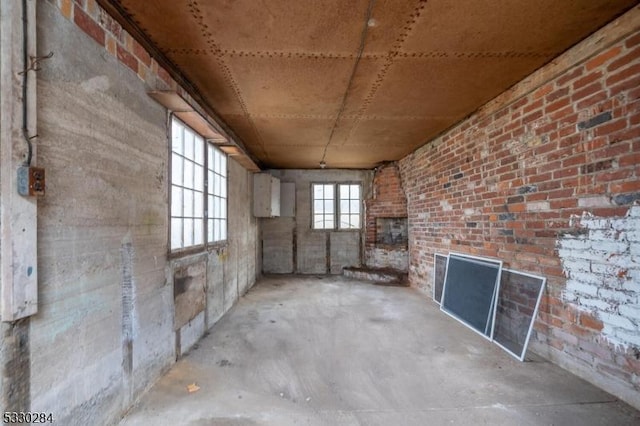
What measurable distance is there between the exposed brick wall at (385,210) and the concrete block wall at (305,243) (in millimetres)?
258

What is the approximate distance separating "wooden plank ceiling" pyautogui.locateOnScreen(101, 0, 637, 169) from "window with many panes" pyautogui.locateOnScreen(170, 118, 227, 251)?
476 millimetres

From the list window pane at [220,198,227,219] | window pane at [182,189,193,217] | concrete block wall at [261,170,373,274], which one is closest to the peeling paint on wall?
window pane at [182,189,193,217]

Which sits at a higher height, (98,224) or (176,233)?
(98,224)

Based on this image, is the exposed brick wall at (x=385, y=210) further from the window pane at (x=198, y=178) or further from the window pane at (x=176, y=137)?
the window pane at (x=176, y=137)

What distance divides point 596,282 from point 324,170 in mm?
5499

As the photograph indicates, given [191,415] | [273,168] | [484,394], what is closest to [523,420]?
[484,394]

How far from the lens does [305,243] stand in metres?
6.98

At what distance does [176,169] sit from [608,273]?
133 inches

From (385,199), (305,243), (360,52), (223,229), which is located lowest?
(305,243)

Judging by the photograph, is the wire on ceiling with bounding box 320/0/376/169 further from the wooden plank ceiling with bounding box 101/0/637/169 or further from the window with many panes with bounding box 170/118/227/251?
the window with many panes with bounding box 170/118/227/251

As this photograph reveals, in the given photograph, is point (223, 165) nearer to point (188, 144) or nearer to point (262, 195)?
point (188, 144)

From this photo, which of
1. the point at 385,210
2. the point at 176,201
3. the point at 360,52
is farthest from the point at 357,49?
the point at 385,210

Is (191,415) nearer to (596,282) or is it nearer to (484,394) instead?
(484,394)

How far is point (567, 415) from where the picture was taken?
1779 millimetres
